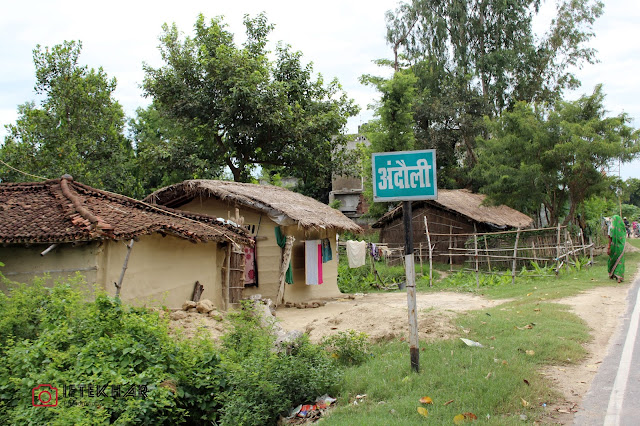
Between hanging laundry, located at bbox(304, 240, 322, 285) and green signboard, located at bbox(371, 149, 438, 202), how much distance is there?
350 inches

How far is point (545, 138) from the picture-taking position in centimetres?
2220

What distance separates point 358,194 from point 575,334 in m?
26.4

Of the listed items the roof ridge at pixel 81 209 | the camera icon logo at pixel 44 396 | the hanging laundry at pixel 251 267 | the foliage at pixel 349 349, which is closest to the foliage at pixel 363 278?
the hanging laundry at pixel 251 267

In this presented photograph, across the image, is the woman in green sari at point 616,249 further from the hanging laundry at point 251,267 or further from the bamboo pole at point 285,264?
the hanging laundry at point 251,267

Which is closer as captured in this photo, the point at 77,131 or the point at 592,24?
the point at 77,131

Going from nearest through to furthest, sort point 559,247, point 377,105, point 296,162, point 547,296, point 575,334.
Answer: point 575,334
point 547,296
point 559,247
point 296,162
point 377,105

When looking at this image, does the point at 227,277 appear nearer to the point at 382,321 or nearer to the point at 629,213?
the point at 382,321

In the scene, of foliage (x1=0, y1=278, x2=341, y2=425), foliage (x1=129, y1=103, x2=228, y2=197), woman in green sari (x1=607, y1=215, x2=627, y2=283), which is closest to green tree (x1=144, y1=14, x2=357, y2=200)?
foliage (x1=129, y1=103, x2=228, y2=197)

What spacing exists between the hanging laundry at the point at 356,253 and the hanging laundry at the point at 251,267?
18.1ft

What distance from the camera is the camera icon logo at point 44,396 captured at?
566cm

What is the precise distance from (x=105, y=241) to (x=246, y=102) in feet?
36.1

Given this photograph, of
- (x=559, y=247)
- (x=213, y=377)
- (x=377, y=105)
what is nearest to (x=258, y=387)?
(x=213, y=377)

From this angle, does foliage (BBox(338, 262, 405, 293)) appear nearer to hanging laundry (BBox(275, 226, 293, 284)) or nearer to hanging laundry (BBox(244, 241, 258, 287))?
hanging laundry (BBox(275, 226, 293, 284))

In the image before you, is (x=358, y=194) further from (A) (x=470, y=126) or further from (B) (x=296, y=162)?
(B) (x=296, y=162)
